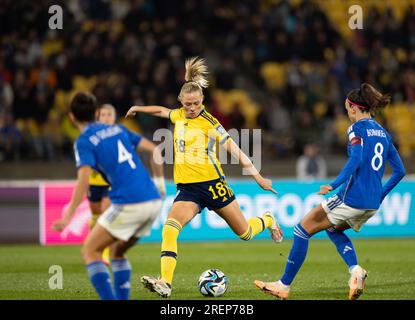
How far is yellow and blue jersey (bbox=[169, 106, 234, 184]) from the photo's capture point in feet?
27.3

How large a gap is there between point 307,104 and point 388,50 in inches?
129

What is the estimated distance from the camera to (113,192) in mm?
6770

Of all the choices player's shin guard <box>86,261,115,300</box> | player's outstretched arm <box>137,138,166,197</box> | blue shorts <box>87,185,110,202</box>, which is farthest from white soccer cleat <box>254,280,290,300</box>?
blue shorts <box>87,185,110,202</box>

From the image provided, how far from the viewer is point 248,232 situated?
8641mm

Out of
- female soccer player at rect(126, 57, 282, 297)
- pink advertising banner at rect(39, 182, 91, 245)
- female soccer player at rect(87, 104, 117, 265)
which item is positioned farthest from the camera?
pink advertising banner at rect(39, 182, 91, 245)

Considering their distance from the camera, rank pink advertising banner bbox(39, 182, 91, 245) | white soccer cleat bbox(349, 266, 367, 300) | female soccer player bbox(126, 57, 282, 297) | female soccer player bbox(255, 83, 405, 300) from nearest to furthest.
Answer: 1. white soccer cleat bbox(349, 266, 367, 300)
2. female soccer player bbox(255, 83, 405, 300)
3. female soccer player bbox(126, 57, 282, 297)
4. pink advertising banner bbox(39, 182, 91, 245)

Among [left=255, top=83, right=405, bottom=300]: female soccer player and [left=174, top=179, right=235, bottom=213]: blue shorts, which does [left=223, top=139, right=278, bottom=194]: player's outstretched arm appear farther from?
[left=255, top=83, right=405, bottom=300]: female soccer player

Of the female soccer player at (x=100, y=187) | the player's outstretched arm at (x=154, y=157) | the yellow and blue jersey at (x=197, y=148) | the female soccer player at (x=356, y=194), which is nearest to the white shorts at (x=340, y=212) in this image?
the female soccer player at (x=356, y=194)

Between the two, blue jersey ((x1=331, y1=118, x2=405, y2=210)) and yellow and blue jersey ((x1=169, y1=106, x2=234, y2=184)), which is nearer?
blue jersey ((x1=331, y1=118, x2=405, y2=210))

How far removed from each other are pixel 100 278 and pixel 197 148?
2265mm

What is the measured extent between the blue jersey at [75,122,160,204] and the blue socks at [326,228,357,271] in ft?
8.15

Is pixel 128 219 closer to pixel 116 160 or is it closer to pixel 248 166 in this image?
pixel 116 160

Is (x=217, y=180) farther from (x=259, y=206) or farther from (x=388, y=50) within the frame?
(x=388, y=50)
